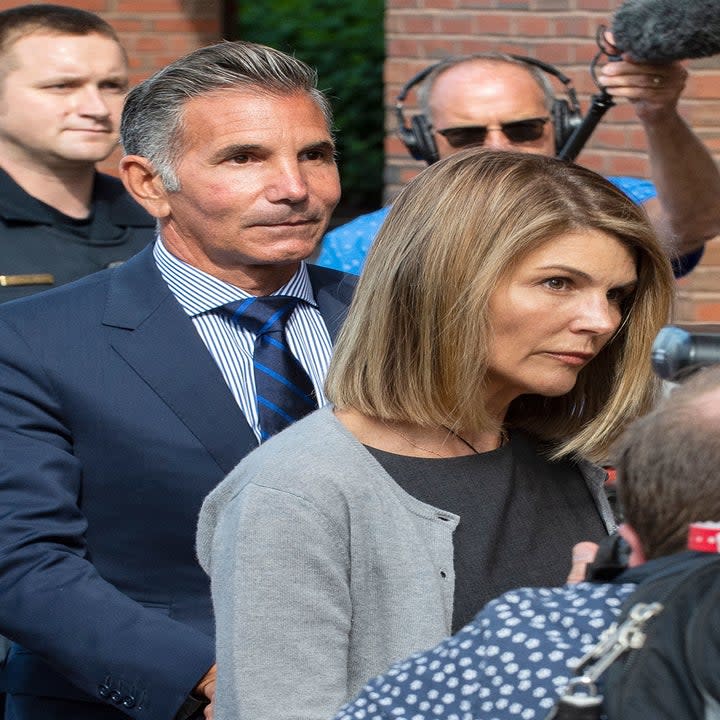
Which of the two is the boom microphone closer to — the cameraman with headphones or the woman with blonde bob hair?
the woman with blonde bob hair

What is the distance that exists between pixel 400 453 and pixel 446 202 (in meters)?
0.39

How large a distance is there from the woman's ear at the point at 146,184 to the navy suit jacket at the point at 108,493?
25 centimetres

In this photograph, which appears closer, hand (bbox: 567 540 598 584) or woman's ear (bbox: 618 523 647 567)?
woman's ear (bbox: 618 523 647 567)

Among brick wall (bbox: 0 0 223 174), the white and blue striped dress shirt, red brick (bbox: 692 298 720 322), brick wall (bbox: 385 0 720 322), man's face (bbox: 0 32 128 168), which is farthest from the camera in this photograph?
brick wall (bbox: 0 0 223 174)

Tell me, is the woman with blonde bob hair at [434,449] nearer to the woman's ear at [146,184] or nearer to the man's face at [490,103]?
the woman's ear at [146,184]

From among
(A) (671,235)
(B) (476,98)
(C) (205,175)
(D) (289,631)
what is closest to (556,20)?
(B) (476,98)

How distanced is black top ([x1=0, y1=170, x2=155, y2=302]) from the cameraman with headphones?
1.93 feet

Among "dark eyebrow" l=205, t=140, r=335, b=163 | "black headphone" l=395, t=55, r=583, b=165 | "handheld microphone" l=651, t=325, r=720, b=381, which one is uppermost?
"handheld microphone" l=651, t=325, r=720, b=381

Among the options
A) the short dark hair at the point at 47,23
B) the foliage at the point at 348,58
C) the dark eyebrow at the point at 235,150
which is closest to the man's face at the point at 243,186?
the dark eyebrow at the point at 235,150

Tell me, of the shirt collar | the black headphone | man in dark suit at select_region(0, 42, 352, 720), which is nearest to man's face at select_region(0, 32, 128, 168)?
the black headphone

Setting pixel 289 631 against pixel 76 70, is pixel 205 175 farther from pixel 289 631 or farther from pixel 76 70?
pixel 76 70

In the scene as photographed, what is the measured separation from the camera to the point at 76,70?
14.8ft

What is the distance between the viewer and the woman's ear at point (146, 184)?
298cm

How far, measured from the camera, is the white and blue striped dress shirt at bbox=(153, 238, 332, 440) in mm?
2814
